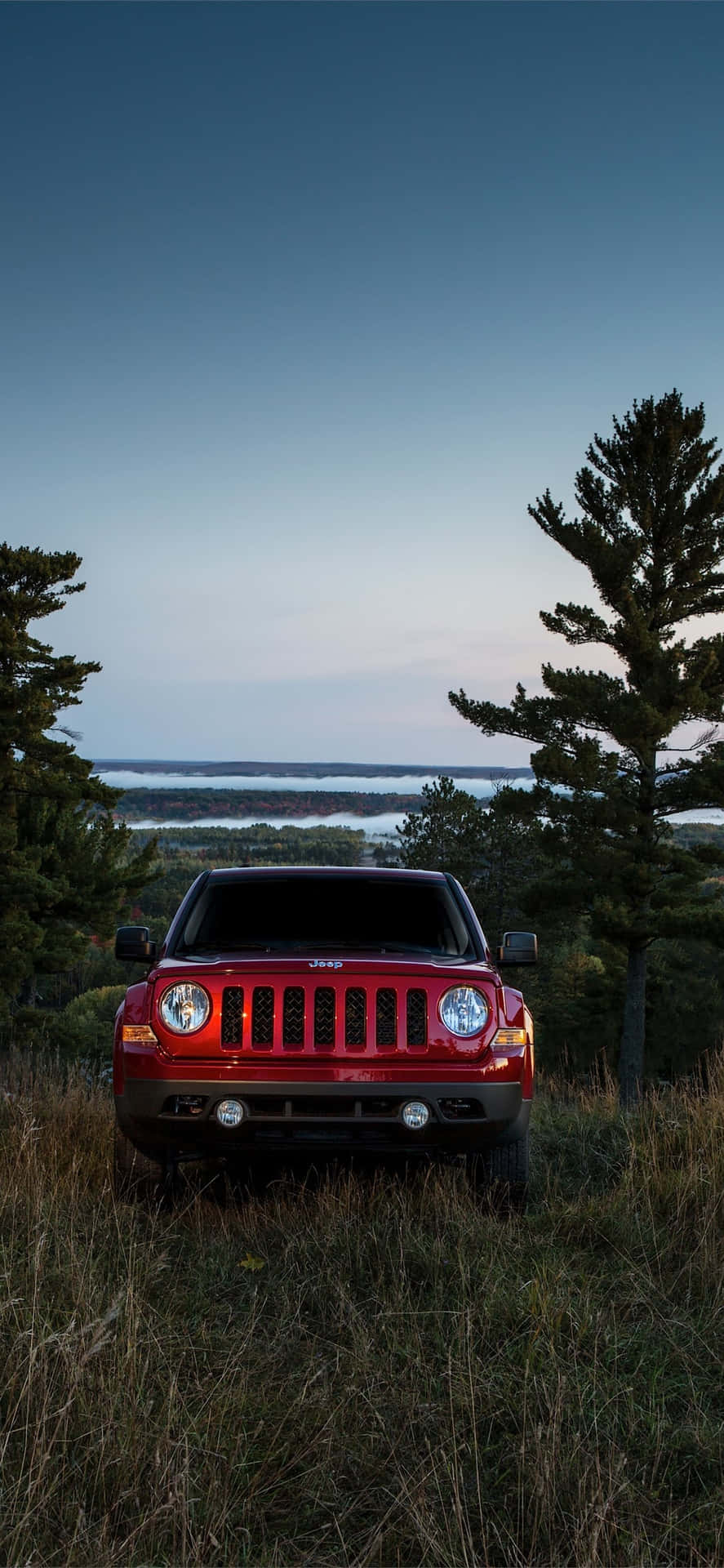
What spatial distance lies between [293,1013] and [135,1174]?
1.19 metres

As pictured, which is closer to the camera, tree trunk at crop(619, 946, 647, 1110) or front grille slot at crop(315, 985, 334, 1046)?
front grille slot at crop(315, 985, 334, 1046)

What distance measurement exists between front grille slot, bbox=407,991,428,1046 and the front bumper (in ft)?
0.56

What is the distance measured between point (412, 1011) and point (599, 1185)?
1725 millimetres

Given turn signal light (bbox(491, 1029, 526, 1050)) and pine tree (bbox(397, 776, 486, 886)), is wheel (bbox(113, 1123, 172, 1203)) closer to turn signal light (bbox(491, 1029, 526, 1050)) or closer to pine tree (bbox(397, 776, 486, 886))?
turn signal light (bbox(491, 1029, 526, 1050))

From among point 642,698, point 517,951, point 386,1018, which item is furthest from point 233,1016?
point 642,698

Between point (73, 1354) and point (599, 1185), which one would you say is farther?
point (599, 1185)

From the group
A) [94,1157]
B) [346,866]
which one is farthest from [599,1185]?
[94,1157]

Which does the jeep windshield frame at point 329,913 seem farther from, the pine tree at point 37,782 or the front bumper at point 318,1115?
the pine tree at point 37,782

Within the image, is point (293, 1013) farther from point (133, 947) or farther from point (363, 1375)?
point (363, 1375)

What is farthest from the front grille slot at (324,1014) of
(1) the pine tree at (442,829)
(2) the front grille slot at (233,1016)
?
(1) the pine tree at (442,829)

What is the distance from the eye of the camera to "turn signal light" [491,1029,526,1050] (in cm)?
445

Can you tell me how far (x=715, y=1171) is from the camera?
4789 millimetres

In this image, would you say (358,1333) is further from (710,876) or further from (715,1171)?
(710,876)

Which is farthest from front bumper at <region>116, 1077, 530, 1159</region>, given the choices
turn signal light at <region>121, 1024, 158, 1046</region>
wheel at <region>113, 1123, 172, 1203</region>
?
wheel at <region>113, 1123, 172, 1203</region>
